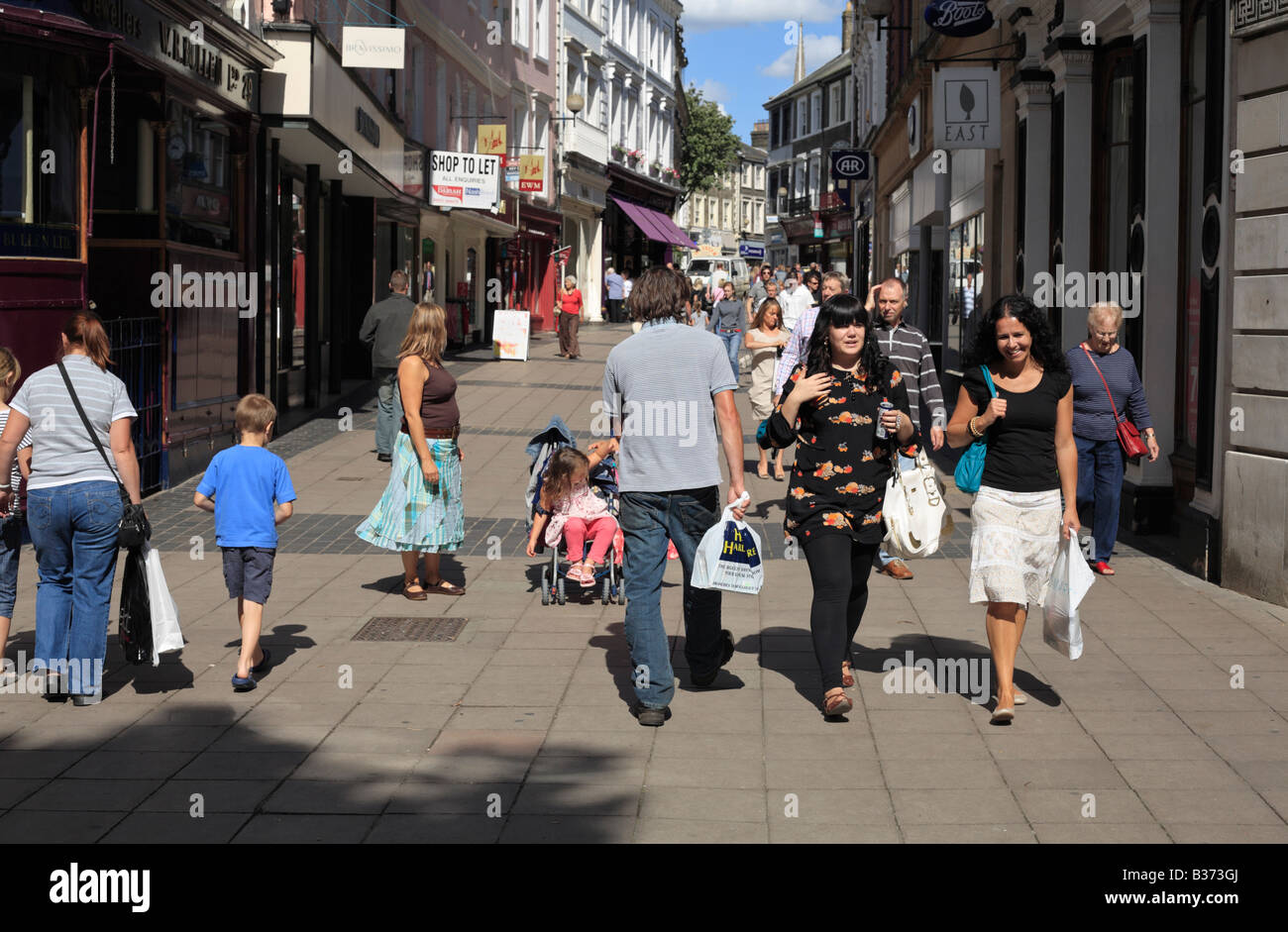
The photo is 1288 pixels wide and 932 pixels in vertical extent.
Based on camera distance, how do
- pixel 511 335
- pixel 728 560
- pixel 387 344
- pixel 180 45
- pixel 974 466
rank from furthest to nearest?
1. pixel 511 335
2. pixel 387 344
3. pixel 180 45
4. pixel 974 466
5. pixel 728 560

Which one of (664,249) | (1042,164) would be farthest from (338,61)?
(664,249)

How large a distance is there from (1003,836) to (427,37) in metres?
25.9

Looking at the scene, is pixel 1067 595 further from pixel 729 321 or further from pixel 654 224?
pixel 654 224

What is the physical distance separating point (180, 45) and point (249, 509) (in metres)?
7.64

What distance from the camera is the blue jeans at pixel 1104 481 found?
9992mm

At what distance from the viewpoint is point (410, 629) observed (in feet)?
27.2

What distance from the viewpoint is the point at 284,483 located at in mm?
7262

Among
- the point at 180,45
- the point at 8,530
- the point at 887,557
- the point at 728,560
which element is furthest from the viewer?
the point at 180,45

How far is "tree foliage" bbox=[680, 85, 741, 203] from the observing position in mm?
73875

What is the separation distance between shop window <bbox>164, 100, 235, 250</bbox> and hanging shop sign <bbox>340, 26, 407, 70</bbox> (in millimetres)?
3982

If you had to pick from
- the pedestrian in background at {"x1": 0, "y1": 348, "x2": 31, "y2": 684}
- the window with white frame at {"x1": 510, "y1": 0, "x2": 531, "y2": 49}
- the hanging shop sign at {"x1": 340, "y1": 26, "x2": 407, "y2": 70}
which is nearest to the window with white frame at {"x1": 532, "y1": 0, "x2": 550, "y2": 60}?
the window with white frame at {"x1": 510, "y1": 0, "x2": 531, "y2": 49}

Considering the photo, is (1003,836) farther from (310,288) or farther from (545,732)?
(310,288)

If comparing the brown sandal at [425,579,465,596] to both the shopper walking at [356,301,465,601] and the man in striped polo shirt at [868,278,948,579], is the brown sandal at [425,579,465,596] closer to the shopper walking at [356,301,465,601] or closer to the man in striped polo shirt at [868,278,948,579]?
the shopper walking at [356,301,465,601]

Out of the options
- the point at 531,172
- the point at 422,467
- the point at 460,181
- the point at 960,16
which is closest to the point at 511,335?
the point at 460,181
